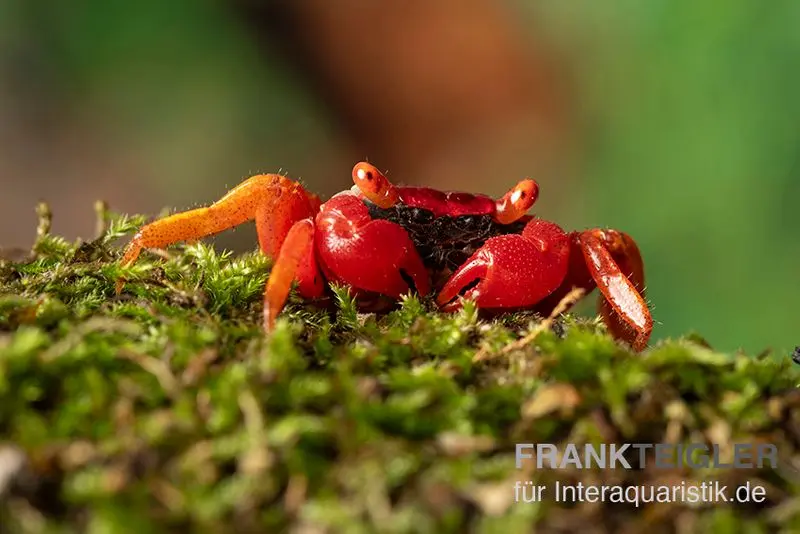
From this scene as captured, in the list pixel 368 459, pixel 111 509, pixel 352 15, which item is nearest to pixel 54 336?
pixel 111 509

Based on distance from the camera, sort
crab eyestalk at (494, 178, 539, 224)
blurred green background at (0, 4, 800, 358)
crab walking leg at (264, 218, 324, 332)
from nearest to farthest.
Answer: crab walking leg at (264, 218, 324, 332), crab eyestalk at (494, 178, 539, 224), blurred green background at (0, 4, 800, 358)

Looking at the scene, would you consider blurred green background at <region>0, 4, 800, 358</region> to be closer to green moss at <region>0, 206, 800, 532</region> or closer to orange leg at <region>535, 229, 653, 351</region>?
orange leg at <region>535, 229, 653, 351</region>

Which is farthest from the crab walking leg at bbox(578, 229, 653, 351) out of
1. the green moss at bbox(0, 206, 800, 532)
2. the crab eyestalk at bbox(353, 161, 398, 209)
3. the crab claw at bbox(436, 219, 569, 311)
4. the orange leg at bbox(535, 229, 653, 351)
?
the crab eyestalk at bbox(353, 161, 398, 209)

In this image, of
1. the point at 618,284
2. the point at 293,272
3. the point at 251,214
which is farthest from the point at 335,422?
the point at 618,284

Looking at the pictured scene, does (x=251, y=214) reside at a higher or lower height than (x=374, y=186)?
lower

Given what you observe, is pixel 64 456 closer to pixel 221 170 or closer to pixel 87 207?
pixel 221 170

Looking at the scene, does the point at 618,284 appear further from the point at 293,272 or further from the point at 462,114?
the point at 462,114
